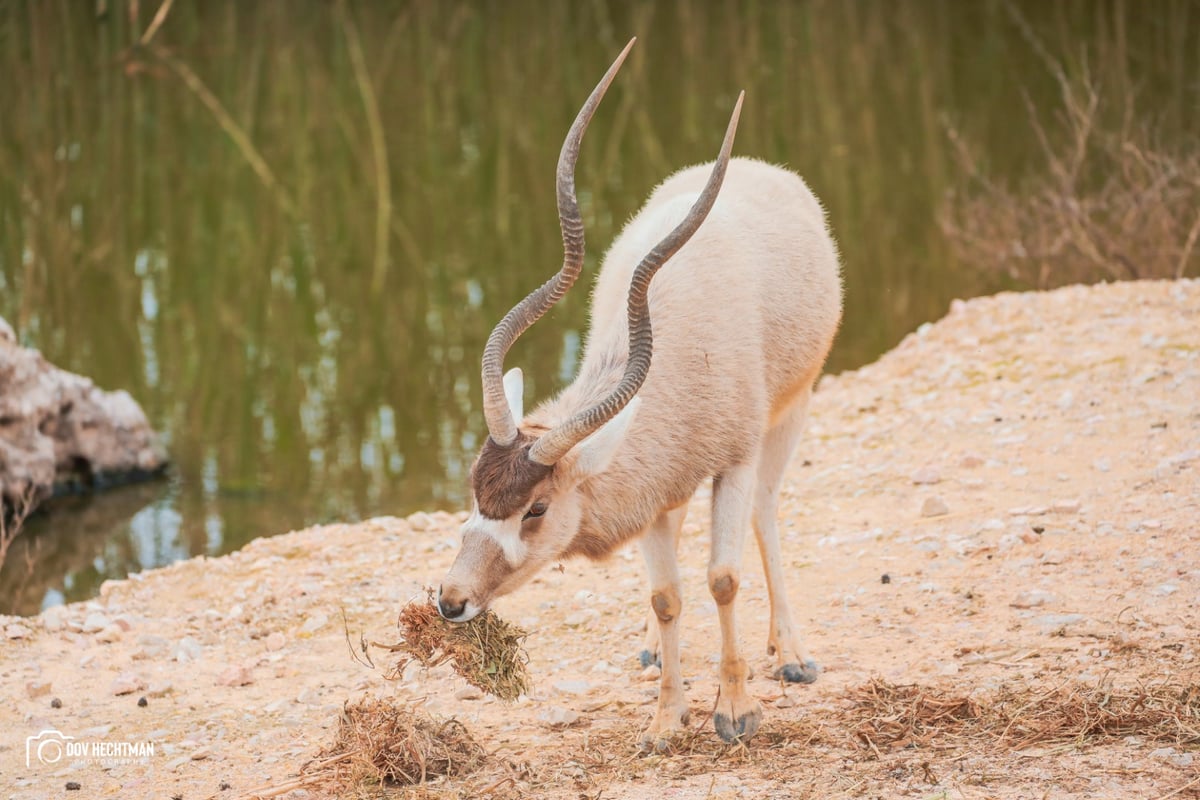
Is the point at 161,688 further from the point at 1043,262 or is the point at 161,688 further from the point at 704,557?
the point at 1043,262

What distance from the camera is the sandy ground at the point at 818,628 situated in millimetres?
6004

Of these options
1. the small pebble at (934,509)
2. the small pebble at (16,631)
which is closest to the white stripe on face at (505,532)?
the small pebble at (934,509)

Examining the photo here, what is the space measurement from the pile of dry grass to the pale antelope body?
0.63 metres

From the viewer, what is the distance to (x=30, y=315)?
16312 millimetres

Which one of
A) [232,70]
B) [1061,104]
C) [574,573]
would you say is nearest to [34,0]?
[232,70]

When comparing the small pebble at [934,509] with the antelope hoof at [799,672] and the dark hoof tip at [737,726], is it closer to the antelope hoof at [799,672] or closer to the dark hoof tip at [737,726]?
the antelope hoof at [799,672]

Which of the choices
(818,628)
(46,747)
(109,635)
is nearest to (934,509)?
(818,628)

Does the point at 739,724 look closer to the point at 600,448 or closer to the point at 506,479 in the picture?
the point at 600,448

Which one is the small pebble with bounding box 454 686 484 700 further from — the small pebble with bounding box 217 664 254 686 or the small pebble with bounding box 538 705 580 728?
the small pebble with bounding box 217 664 254 686

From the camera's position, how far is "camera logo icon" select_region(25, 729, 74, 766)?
680 centimetres

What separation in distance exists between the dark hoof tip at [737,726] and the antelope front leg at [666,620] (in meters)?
0.19

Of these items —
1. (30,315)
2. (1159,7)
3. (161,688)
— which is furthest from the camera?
(1159,7)

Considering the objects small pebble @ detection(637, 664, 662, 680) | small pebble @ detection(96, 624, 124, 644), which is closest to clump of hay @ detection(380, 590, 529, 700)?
small pebble @ detection(637, 664, 662, 680)

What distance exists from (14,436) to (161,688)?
4853 millimetres
